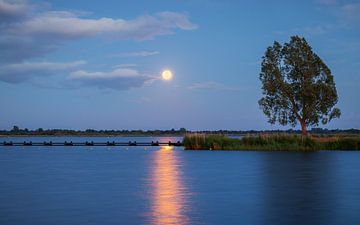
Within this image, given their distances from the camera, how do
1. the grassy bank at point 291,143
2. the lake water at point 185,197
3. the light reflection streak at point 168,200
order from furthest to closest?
the grassy bank at point 291,143 → the lake water at point 185,197 → the light reflection streak at point 168,200

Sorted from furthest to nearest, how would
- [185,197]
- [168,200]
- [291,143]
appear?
1. [291,143]
2. [185,197]
3. [168,200]

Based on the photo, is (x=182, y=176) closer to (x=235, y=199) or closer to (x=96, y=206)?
(x=235, y=199)

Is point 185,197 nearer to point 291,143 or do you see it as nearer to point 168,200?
point 168,200

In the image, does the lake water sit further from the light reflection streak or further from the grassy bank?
the grassy bank

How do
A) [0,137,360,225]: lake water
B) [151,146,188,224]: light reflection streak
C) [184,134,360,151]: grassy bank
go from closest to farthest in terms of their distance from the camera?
1. [151,146,188,224]: light reflection streak
2. [0,137,360,225]: lake water
3. [184,134,360,151]: grassy bank

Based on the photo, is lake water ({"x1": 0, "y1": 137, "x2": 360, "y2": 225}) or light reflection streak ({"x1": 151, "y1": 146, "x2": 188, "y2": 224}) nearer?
light reflection streak ({"x1": 151, "y1": 146, "x2": 188, "y2": 224})

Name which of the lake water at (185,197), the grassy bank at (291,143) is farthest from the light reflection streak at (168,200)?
the grassy bank at (291,143)

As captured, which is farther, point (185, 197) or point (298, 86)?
point (298, 86)

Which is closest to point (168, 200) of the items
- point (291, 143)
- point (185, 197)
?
point (185, 197)

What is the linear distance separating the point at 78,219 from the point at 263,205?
7.80 m

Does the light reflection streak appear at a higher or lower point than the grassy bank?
lower

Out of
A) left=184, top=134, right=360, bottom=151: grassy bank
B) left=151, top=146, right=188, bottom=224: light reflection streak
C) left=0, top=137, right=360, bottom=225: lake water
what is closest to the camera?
left=151, top=146, right=188, bottom=224: light reflection streak

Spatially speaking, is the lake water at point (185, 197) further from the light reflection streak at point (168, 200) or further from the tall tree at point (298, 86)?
the tall tree at point (298, 86)

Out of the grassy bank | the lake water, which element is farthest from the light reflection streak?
the grassy bank
